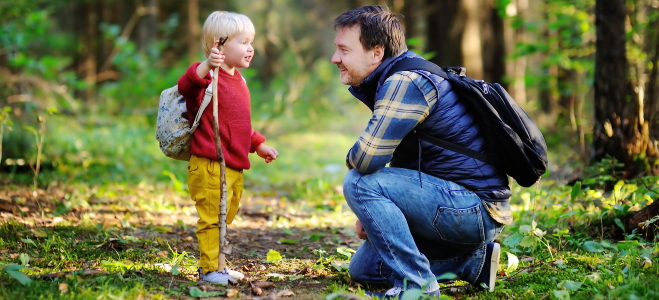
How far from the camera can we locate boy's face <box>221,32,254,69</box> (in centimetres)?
301

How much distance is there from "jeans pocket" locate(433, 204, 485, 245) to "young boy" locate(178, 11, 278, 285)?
1.12m

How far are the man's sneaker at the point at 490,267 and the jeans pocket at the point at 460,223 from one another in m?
0.19

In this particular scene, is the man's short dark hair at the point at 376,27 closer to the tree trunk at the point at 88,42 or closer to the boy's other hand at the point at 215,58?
the boy's other hand at the point at 215,58

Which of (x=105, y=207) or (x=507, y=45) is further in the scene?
(x=507, y=45)

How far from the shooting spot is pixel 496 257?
3.03m

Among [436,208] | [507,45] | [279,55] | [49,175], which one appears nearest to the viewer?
[436,208]

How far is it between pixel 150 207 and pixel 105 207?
379 mm

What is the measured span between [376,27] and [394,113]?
51cm

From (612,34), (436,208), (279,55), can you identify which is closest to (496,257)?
(436,208)

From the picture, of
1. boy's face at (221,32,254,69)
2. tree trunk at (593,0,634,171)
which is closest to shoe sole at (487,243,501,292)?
boy's face at (221,32,254,69)

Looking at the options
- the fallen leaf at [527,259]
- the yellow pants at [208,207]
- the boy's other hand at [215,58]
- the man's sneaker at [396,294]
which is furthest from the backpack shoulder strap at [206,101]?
the fallen leaf at [527,259]

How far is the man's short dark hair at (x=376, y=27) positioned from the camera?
2.97 m

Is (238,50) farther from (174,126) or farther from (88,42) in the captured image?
(88,42)

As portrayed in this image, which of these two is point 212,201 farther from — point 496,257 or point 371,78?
point 496,257
